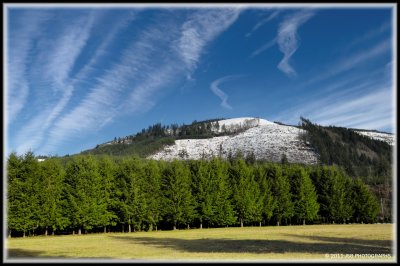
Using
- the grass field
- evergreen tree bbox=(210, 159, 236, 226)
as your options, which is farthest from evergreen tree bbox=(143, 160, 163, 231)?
the grass field

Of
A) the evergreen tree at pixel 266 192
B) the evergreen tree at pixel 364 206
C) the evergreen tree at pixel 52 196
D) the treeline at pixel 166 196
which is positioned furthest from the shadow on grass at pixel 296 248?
the evergreen tree at pixel 364 206

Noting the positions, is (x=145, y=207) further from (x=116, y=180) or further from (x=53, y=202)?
(x=53, y=202)

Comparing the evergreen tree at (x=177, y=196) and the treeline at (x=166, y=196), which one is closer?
the treeline at (x=166, y=196)

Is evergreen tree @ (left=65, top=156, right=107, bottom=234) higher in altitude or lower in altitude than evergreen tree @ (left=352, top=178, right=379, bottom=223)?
higher

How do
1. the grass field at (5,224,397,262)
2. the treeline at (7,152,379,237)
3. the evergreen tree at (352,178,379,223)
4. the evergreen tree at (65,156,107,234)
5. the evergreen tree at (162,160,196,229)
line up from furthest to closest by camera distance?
the evergreen tree at (352,178,379,223) → the evergreen tree at (162,160,196,229) → the evergreen tree at (65,156,107,234) → the treeline at (7,152,379,237) → the grass field at (5,224,397,262)

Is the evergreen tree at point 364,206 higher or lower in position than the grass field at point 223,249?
lower

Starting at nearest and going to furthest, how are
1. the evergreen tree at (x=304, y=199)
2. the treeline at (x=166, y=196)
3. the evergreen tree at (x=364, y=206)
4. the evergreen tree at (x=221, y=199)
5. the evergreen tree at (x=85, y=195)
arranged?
the treeline at (x=166, y=196) < the evergreen tree at (x=85, y=195) < the evergreen tree at (x=221, y=199) < the evergreen tree at (x=304, y=199) < the evergreen tree at (x=364, y=206)

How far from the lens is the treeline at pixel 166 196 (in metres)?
47.2

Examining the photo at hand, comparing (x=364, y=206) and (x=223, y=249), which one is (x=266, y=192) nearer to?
(x=364, y=206)

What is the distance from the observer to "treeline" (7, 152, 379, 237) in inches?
1859

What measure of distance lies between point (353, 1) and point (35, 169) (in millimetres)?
48547

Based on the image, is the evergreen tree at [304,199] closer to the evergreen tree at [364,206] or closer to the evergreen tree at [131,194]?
the evergreen tree at [364,206]

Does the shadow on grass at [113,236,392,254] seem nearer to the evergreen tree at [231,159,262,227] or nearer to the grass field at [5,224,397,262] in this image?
the grass field at [5,224,397,262]

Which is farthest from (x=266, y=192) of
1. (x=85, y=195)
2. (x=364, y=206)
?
(x=85, y=195)
